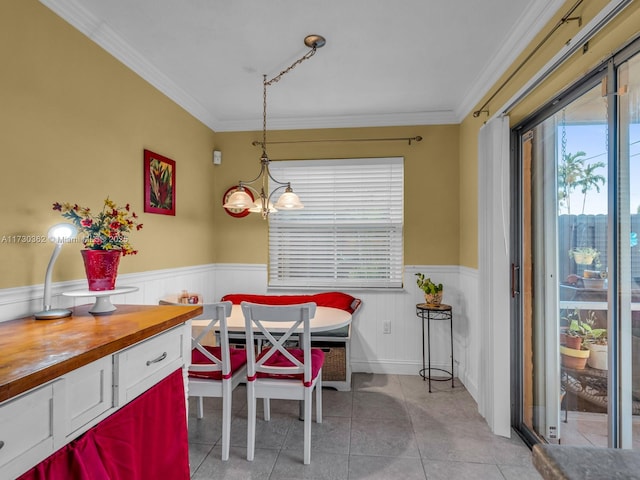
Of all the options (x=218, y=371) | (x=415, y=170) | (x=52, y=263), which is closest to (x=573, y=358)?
(x=218, y=371)

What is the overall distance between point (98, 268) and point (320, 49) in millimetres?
1881

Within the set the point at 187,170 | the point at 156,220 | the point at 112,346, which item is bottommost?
the point at 112,346

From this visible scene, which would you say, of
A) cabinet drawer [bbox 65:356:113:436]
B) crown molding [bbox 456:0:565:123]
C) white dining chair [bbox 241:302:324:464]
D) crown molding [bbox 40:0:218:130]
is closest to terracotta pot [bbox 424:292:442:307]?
white dining chair [bbox 241:302:324:464]

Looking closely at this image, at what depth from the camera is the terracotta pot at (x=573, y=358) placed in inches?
71.3

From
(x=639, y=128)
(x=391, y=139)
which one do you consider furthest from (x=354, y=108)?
(x=639, y=128)

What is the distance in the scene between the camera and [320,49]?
2352 mm

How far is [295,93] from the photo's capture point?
3033 mm

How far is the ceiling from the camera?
76.5 inches

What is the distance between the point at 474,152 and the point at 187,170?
2539 millimetres

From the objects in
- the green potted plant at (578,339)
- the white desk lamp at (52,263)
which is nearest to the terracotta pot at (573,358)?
the green potted plant at (578,339)

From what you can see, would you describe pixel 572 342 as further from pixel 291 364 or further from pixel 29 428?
pixel 29 428

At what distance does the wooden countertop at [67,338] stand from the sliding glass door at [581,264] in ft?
6.37

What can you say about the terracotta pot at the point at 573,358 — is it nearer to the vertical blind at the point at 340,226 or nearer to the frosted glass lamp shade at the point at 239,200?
the vertical blind at the point at 340,226

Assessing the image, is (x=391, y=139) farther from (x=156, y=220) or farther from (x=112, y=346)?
(x=112, y=346)
